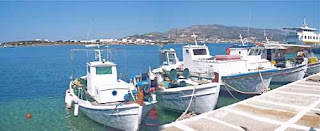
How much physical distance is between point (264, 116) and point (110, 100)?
7930mm

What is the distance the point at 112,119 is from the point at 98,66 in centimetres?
389

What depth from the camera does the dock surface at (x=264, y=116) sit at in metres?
12.9

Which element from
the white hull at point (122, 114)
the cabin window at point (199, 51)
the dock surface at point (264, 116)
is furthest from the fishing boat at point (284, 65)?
the white hull at point (122, 114)

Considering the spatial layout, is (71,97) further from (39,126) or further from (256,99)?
(256,99)

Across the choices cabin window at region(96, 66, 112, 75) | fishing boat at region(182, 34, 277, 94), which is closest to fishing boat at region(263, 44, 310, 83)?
fishing boat at region(182, 34, 277, 94)

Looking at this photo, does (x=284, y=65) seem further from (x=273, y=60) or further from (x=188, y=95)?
(x=188, y=95)

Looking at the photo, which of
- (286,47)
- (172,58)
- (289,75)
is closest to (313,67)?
(286,47)

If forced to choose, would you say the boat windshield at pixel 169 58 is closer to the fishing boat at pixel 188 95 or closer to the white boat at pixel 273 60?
the white boat at pixel 273 60

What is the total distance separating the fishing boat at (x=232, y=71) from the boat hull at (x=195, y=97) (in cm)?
351

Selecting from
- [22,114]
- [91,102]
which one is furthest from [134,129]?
[22,114]

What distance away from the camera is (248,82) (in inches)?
829

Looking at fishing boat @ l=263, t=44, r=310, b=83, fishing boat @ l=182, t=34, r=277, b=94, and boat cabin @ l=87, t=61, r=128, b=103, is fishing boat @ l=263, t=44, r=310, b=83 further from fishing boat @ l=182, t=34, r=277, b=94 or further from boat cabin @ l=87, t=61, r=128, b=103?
boat cabin @ l=87, t=61, r=128, b=103

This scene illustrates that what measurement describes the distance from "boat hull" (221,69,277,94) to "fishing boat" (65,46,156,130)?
8.36 metres

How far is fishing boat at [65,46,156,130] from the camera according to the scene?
13023 mm
